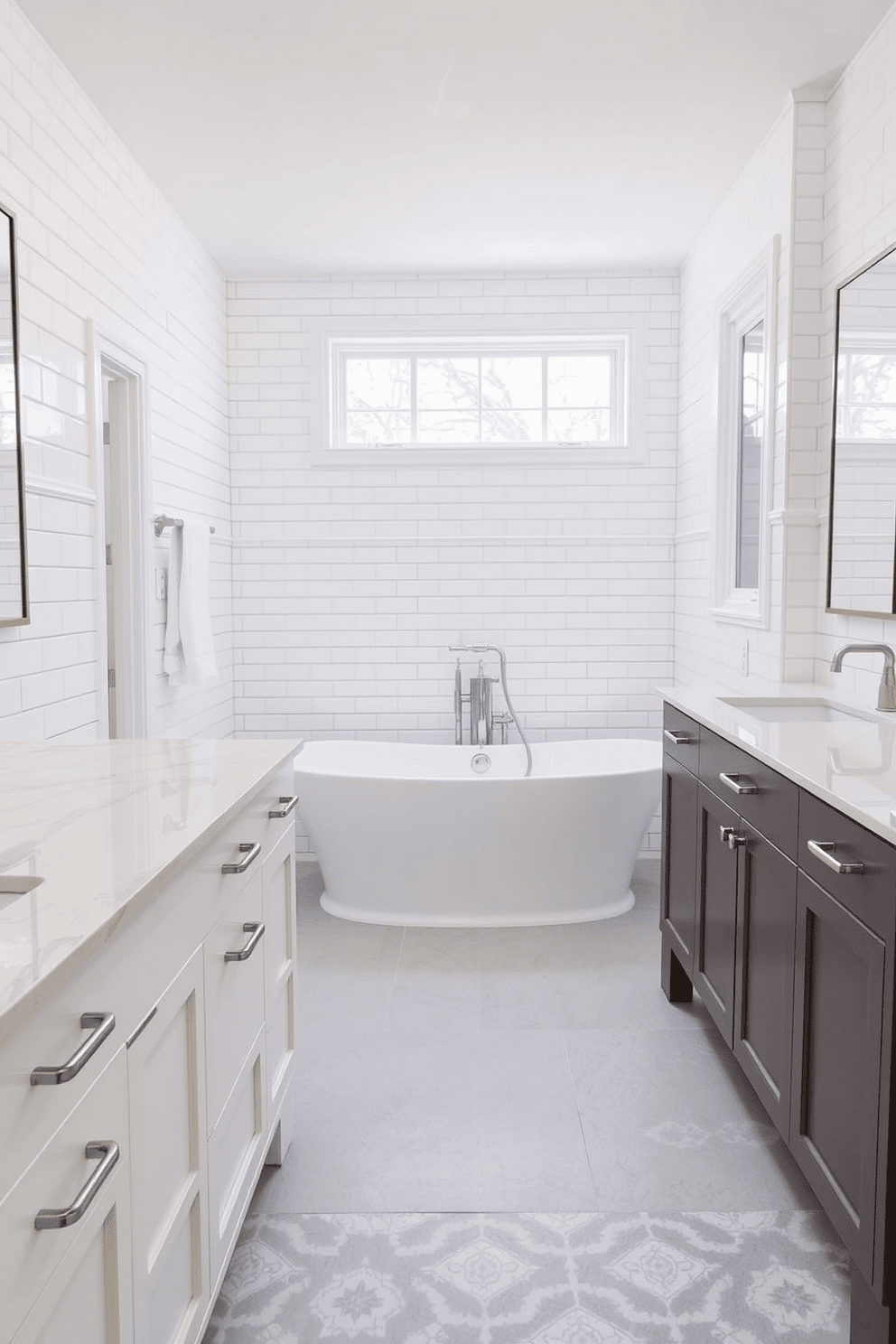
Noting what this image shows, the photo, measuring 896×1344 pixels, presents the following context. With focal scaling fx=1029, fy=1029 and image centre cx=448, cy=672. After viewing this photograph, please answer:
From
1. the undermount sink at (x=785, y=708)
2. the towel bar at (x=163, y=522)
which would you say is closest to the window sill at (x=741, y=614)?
the undermount sink at (x=785, y=708)

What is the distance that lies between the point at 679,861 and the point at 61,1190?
2.37 meters

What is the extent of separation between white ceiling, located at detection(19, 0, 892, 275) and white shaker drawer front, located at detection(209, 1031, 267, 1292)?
2.69m

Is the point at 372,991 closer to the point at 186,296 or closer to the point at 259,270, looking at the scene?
the point at 186,296

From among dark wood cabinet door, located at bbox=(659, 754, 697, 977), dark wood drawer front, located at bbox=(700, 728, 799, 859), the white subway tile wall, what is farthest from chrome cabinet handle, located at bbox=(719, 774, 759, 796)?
the white subway tile wall

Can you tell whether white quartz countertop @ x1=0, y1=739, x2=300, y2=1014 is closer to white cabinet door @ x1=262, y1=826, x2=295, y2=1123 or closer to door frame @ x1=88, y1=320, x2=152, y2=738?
white cabinet door @ x1=262, y1=826, x2=295, y2=1123

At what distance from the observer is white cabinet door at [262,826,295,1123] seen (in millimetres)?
2113

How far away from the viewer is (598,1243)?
6.86 ft

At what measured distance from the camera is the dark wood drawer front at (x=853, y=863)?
5.06 ft

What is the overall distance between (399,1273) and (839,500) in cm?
241

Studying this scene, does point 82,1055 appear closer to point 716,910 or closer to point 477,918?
point 716,910

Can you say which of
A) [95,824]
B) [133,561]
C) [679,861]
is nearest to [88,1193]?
[95,824]

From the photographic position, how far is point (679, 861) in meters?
3.13

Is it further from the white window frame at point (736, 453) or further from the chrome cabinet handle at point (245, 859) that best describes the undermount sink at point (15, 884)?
the white window frame at point (736, 453)

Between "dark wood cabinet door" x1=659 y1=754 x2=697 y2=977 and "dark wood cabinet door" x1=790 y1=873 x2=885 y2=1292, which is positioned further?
"dark wood cabinet door" x1=659 y1=754 x2=697 y2=977
